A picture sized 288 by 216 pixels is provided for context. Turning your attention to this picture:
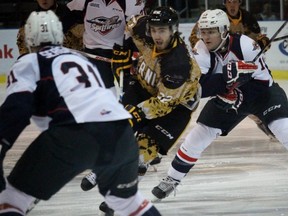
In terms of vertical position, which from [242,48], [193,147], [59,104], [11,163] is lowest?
[11,163]

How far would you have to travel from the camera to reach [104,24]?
5.16m

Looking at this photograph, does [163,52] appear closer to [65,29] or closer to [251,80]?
[251,80]

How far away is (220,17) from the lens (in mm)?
4191

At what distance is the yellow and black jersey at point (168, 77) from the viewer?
148 inches

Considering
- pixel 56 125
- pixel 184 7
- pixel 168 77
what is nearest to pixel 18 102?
pixel 56 125

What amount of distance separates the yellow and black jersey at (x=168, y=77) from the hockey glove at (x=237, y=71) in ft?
0.58

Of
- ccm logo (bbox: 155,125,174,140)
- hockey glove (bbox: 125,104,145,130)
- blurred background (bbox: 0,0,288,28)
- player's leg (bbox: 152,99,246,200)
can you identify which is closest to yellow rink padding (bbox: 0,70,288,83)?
blurred background (bbox: 0,0,288,28)

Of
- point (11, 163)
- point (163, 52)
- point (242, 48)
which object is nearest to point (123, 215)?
point (163, 52)

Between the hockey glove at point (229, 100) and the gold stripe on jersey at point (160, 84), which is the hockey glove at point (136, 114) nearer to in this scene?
the gold stripe on jersey at point (160, 84)

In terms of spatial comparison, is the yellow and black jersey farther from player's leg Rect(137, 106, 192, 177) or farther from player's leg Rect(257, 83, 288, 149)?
player's leg Rect(257, 83, 288, 149)

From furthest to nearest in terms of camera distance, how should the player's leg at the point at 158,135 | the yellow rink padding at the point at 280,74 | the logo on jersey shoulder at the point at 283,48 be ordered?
1. the logo on jersey shoulder at the point at 283,48
2. the yellow rink padding at the point at 280,74
3. the player's leg at the point at 158,135

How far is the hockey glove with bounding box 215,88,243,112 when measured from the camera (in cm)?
414

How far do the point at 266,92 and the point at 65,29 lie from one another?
153 cm

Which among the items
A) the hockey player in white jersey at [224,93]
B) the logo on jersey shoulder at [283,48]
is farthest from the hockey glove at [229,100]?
the logo on jersey shoulder at [283,48]
